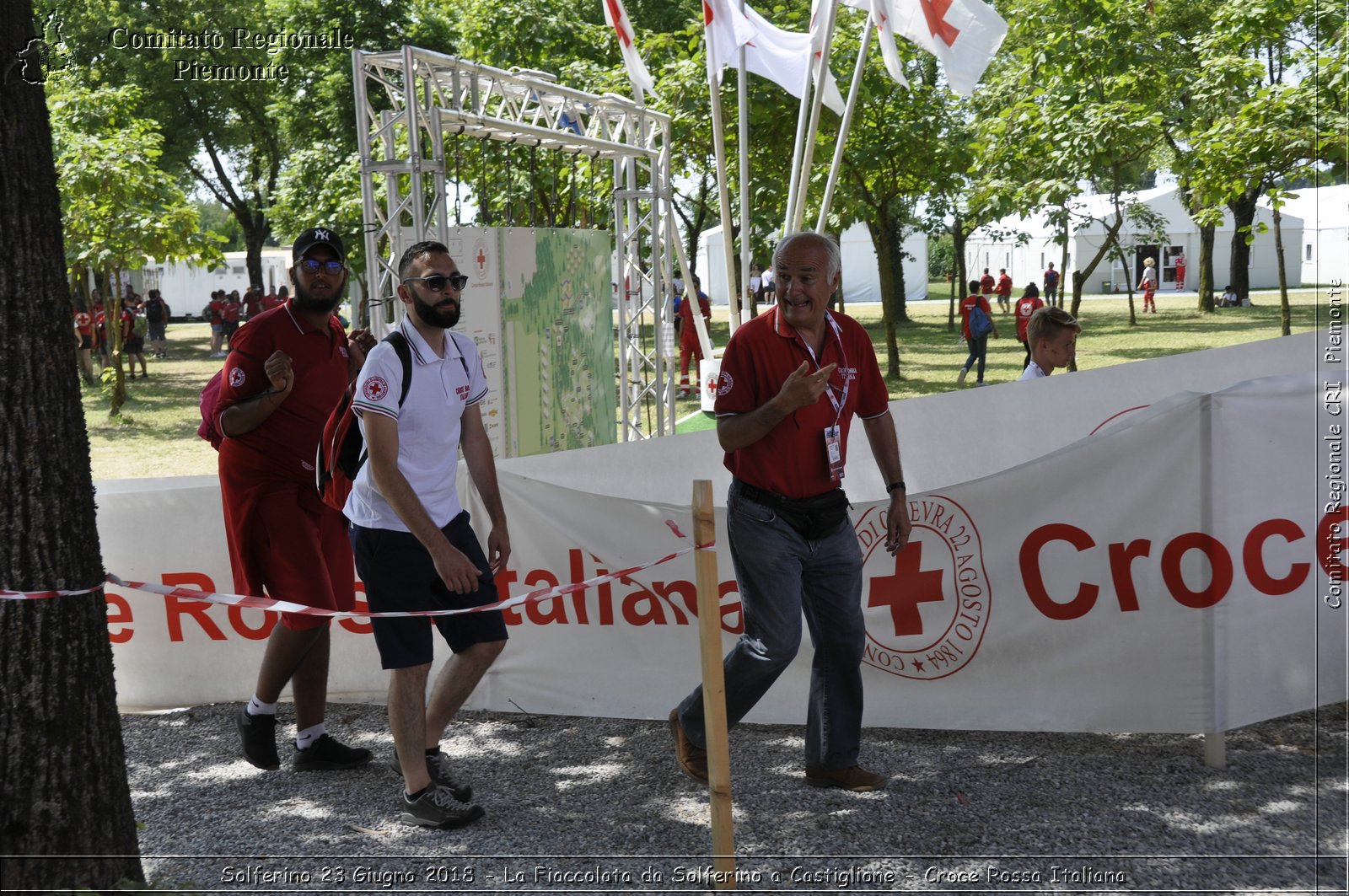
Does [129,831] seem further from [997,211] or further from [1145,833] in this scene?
[997,211]

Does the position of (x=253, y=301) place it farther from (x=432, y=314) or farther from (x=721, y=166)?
(x=432, y=314)

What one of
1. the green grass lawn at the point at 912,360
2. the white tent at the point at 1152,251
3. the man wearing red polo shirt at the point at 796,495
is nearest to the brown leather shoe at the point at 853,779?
the man wearing red polo shirt at the point at 796,495

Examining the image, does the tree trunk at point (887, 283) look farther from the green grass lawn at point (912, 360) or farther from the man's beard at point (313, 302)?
the man's beard at point (313, 302)

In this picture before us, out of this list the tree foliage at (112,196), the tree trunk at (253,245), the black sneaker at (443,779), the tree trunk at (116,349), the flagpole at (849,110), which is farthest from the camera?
the tree trunk at (253,245)

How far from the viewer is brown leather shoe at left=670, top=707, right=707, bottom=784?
14.1 feet

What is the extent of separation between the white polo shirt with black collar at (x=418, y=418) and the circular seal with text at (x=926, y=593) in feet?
5.69

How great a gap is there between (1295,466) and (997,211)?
662 inches

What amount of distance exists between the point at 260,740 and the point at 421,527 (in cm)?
151

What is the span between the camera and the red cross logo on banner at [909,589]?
4836 mm

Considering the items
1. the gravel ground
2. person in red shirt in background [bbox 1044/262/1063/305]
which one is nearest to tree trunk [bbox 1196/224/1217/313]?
person in red shirt in background [bbox 1044/262/1063/305]

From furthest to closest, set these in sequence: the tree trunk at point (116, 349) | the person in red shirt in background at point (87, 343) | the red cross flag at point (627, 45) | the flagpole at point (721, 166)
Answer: the person in red shirt in background at point (87, 343) < the tree trunk at point (116, 349) < the flagpole at point (721, 166) < the red cross flag at point (627, 45)

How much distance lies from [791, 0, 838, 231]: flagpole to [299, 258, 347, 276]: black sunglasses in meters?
9.86

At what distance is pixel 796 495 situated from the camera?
13.3 feet

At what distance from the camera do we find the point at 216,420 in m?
4.58
